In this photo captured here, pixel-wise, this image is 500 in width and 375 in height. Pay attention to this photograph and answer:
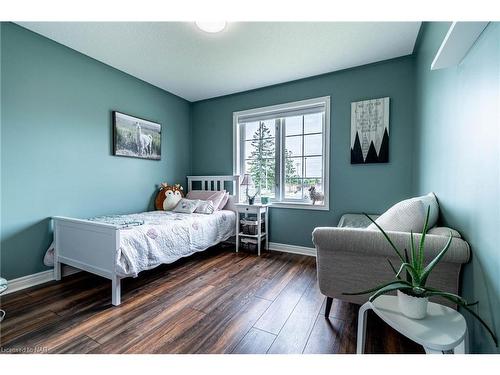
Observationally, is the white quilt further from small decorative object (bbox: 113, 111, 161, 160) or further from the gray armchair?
the gray armchair

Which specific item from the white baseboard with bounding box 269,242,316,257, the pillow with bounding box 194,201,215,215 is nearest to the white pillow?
the white baseboard with bounding box 269,242,316,257

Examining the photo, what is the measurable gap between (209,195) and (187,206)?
1.34 ft

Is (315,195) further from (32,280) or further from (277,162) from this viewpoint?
(32,280)

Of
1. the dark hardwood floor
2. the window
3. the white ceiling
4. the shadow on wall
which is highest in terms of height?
A: the white ceiling

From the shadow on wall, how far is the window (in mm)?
2361

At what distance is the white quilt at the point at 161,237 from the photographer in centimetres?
186

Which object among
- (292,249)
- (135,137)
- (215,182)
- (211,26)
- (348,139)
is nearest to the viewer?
(211,26)

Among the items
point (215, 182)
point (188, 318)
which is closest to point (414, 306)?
point (188, 318)

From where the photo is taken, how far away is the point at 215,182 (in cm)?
362

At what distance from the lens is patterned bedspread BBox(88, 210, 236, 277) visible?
1861 millimetres

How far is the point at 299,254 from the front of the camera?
2996 mm

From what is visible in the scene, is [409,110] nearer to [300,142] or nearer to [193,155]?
[300,142]
